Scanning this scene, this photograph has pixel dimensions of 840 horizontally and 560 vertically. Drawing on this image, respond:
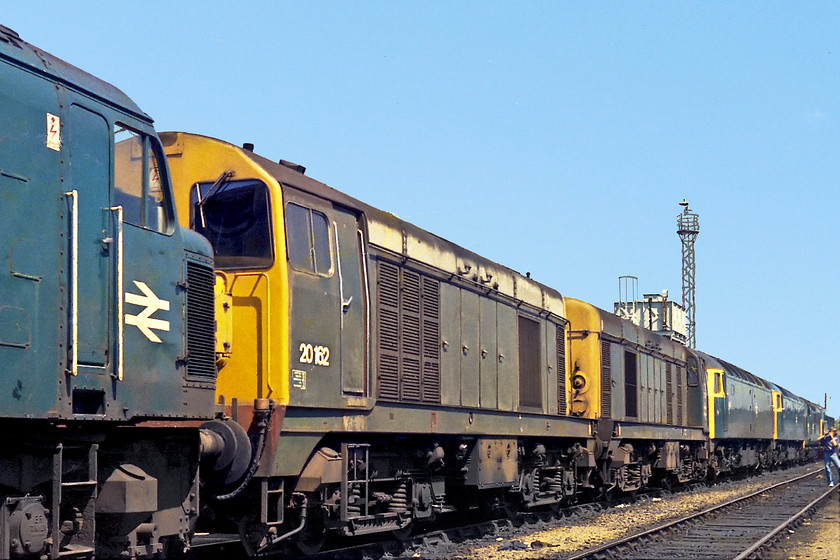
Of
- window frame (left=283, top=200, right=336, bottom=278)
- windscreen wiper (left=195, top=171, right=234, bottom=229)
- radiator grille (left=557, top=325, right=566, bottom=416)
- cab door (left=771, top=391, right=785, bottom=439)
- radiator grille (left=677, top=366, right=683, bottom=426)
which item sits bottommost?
cab door (left=771, top=391, right=785, bottom=439)

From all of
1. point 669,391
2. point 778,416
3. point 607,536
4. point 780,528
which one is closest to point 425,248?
point 607,536

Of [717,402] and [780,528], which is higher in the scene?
[717,402]

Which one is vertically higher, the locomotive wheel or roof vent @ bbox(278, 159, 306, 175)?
roof vent @ bbox(278, 159, 306, 175)

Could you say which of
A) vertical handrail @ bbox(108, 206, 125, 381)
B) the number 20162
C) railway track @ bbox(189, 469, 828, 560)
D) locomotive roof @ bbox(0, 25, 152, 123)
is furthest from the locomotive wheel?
locomotive roof @ bbox(0, 25, 152, 123)

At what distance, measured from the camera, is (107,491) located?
6.66 m

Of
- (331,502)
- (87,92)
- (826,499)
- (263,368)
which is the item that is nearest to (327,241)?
(263,368)

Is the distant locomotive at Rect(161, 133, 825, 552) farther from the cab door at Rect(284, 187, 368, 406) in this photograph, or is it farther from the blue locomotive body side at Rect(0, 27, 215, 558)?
the blue locomotive body side at Rect(0, 27, 215, 558)

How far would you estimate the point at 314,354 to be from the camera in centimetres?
926

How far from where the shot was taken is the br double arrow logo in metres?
6.75

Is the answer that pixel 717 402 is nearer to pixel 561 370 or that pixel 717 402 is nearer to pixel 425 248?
pixel 561 370

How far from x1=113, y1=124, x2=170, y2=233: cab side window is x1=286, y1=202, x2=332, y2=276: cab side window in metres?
1.92

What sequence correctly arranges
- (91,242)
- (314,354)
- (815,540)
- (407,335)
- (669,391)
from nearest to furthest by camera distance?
1. (91,242)
2. (314,354)
3. (407,335)
4. (815,540)
5. (669,391)

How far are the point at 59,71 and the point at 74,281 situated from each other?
56.5 inches

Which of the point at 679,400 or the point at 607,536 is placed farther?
the point at 679,400
